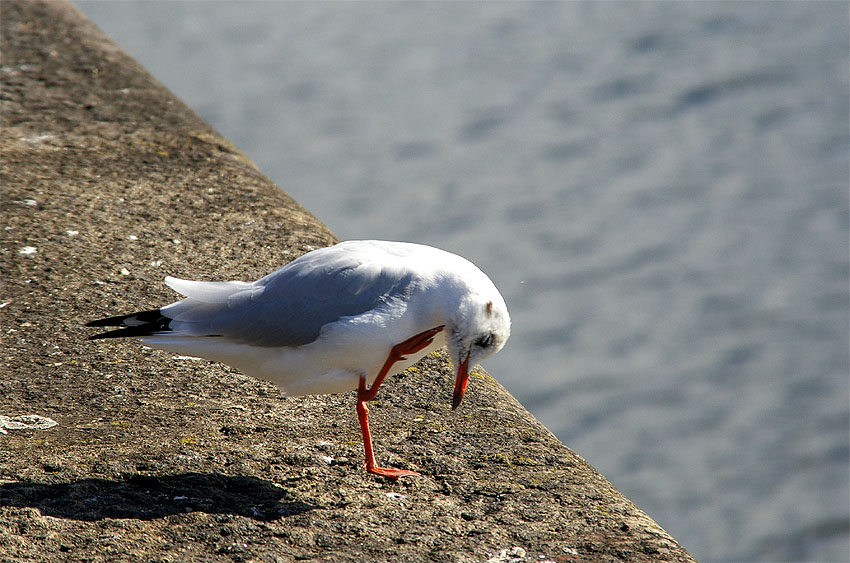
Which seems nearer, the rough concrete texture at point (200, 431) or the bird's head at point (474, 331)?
the rough concrete texture at point (200, 431)

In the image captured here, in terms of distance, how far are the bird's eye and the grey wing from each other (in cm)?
28

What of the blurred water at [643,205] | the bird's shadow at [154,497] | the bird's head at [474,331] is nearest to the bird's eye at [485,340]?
the bird's head at [474,331]

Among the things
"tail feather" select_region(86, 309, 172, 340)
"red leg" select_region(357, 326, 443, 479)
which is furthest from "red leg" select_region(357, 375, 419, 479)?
"tail feather" select_region(86, 309, 172, 340)

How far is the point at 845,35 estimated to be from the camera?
12102mm

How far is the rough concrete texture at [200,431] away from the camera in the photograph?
9.13ft

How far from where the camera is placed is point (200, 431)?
327 centimetres

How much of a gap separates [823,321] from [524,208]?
9.74 ft

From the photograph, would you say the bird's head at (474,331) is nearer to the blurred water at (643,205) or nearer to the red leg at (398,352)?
the red leg at (398,352)

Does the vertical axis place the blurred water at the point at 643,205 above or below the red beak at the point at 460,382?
above

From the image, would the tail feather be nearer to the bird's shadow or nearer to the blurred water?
the bird's shadow

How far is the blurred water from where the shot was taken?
8188 mm

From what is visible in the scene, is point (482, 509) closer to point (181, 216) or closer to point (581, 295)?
point (181, 216)

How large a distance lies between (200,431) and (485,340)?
37.5 inches

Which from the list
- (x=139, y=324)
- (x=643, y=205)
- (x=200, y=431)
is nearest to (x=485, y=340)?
(x=200, y=431)
